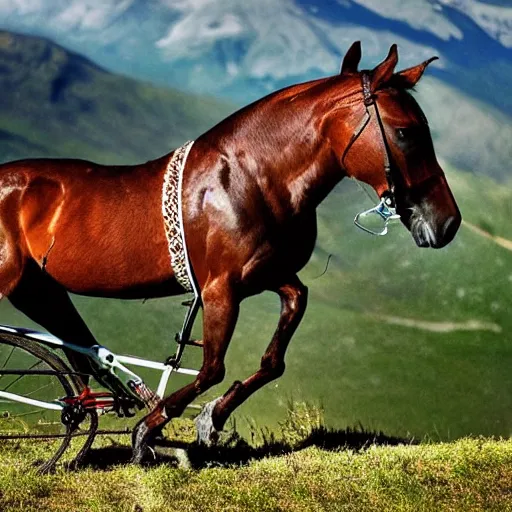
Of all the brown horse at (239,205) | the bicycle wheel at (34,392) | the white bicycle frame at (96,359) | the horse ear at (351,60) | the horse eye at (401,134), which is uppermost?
the horse ear at (351,60)

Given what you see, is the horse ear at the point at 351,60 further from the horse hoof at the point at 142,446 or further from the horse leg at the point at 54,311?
the horse hoof at the point at 142,446

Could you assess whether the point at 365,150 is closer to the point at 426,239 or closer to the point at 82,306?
the point at 426,239

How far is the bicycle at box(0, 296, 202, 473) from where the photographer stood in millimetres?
4902

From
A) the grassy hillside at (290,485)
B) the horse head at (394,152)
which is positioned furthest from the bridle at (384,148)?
the grassy hillside at (290,485)

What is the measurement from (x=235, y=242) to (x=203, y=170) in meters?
0.37

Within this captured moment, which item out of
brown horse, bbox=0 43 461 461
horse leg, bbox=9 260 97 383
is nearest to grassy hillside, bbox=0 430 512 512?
brown horse, bbox=0 43 461 461

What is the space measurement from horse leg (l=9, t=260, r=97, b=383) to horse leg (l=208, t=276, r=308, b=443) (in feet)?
2.52

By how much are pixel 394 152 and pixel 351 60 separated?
1.68 feet


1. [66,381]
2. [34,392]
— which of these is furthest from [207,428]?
[34,392]

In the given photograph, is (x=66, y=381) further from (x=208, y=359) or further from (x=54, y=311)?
(x=208, y=359)

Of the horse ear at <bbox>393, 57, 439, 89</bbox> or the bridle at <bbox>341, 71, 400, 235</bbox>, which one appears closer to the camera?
the bridle at <bbox>341, 71, 400, 235</bbox>

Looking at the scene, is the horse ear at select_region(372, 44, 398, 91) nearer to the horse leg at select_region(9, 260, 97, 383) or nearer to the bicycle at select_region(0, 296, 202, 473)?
the bicycle at select_region(0, 296, 202, 473)

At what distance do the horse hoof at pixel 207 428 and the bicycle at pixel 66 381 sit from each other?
18 cm

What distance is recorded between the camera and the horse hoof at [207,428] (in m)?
4.90
